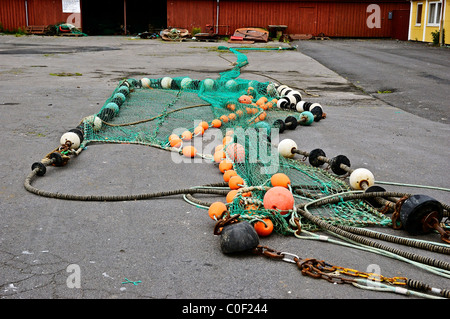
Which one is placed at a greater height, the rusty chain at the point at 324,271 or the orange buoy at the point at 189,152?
the orange buoy at the point at 189,152

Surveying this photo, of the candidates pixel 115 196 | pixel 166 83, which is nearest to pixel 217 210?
pixel 115 196

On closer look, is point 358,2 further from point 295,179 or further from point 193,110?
point 295,179

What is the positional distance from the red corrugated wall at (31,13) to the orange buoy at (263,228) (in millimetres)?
32571

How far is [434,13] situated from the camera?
28.3 meters

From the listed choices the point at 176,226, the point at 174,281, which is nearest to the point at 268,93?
the point at 176,226

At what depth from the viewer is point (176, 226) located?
3.43 metres

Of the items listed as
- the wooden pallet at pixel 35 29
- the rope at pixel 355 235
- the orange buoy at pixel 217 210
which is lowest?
the rope at pixel 355 235

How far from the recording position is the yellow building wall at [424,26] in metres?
25.9

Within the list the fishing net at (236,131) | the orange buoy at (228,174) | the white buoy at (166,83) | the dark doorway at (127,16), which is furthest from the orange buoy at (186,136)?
the dark doorway at (127,16)

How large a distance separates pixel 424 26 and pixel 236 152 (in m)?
28.8

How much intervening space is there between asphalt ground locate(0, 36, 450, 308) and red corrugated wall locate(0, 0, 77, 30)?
86.2 feet

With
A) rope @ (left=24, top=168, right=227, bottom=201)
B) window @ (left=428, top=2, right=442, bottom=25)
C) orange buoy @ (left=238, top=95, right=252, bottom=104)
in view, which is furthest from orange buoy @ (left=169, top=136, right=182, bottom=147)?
window @ (left=428, top=2, right=442, bottom=25)

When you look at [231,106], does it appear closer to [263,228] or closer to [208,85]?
[208,85]

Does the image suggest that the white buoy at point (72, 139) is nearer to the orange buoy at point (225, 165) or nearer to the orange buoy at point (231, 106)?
the orange buoy at point (225, 165)
